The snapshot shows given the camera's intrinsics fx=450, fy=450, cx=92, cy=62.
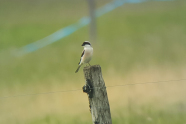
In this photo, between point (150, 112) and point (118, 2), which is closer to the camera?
point (150, 112)

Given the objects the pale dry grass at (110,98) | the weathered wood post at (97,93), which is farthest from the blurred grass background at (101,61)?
the weathered wood post at (97,93)

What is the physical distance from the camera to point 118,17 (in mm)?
9609

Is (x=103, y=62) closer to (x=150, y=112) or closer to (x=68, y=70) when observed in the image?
(x=68, y=70)

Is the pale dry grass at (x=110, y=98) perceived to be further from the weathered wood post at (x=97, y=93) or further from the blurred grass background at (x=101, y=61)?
the weathered wood post at (x=97, y=93)

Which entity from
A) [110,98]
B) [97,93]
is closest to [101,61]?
[110,98]

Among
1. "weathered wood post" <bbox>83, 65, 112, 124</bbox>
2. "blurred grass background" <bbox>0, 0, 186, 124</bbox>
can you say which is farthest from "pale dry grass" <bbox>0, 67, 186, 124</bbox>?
"weathered wood post" <bbox>83, 65, 112, 124</bbox>

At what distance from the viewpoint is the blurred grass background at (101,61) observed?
18.0ft

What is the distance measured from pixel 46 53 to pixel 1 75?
4.07 ft

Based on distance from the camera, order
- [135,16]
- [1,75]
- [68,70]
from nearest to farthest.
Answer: [68,70], [1,75], [135,16]

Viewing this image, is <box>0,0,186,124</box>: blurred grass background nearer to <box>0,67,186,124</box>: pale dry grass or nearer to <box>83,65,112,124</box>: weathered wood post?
<box>0,67,186,124</box>: pale dry grass

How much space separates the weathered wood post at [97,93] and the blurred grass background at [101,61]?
1.86m

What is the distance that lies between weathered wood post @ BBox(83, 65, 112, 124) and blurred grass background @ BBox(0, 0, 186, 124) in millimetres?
1865

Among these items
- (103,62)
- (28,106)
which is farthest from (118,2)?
(28,106)

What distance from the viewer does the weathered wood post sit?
306cm
